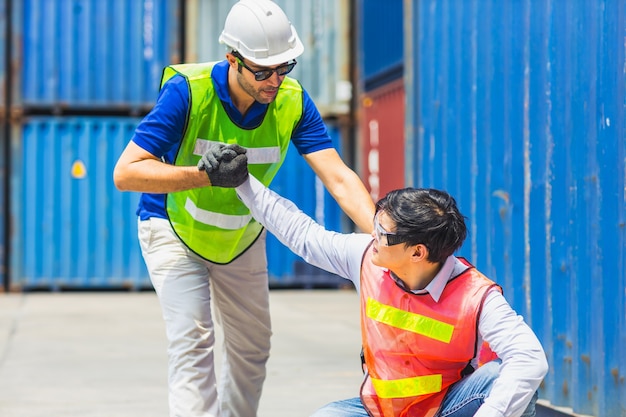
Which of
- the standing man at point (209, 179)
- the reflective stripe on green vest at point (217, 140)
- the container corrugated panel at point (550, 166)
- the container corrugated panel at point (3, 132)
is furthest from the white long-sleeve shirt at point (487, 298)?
the container corrugated panel at point (3, 132)

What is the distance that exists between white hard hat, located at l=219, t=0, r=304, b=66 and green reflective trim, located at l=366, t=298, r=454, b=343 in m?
1.11

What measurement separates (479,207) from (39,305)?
740 centimetres

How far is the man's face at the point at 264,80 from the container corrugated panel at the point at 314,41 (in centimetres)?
1037

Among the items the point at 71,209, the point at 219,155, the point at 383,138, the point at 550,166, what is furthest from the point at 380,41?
the point at 219,155

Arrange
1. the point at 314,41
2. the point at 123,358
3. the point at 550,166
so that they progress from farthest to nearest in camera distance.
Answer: the point at 314,41 < the point at 123,358 < the point at 550,166

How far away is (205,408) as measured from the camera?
4.54m

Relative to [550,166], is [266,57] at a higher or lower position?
higher

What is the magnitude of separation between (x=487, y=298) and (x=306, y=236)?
2.33ft

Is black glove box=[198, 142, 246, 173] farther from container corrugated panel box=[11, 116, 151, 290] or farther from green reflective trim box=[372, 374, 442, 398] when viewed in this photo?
container corrugated panel box=[11, 116, 151, 290]

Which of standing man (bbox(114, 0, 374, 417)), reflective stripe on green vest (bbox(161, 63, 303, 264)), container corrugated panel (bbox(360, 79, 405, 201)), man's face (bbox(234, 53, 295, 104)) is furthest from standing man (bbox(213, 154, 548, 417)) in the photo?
container corrugated panel (bbox(360, 79, 405, 201))

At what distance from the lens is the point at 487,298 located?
350 centimetres

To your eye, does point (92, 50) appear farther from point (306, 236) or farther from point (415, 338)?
point (415, 338)

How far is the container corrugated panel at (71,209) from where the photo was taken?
1462cm

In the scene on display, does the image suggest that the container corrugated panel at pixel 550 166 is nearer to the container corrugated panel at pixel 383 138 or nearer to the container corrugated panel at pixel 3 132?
the container corrugated panel at pixel 383 138
